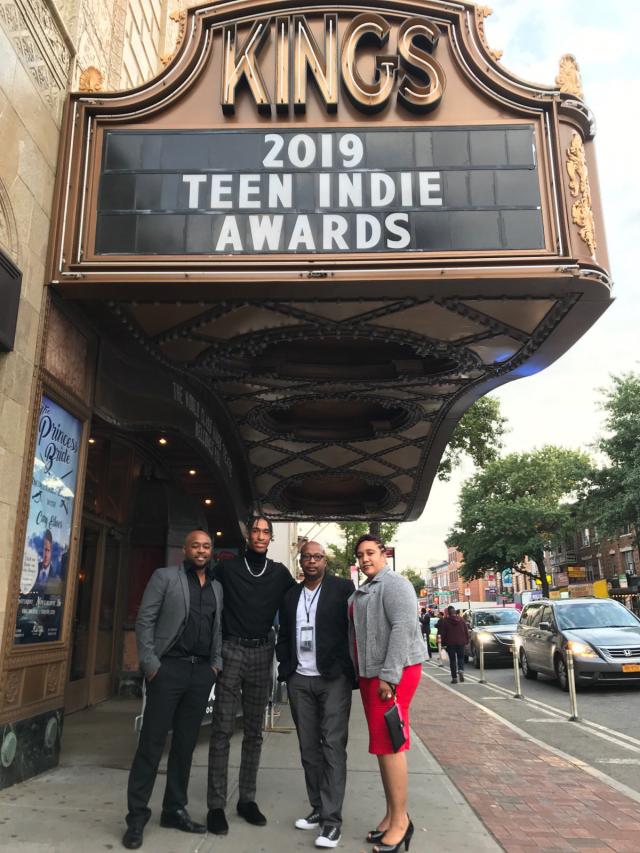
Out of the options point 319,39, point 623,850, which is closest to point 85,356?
point 319,39

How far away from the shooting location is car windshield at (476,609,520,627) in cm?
2134

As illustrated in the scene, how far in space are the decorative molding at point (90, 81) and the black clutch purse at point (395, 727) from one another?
6.23m

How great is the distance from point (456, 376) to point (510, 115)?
11.6 ft

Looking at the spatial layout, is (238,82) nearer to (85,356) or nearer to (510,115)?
(510,115)

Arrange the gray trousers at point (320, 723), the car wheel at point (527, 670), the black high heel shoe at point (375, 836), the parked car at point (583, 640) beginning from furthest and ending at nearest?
1. the car wheel at point (527, 670)
2. the parked car at point (583, 640)
3. the gray trousers at point (320, 723)
4. the black high heel shoe at point (375, 836)

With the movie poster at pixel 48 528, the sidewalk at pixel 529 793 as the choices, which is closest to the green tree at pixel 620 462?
the sidewalk at pixel 529 793

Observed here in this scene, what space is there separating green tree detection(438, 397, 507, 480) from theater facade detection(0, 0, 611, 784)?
16.3 m

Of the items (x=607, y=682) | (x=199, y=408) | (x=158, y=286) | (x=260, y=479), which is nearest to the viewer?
(x=158, y=286)

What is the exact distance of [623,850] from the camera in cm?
410

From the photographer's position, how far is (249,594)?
464cm

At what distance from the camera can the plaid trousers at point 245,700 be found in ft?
14.6

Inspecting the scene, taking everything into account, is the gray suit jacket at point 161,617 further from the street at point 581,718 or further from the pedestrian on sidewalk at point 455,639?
the pedestrian on sidewalk at point 455,639

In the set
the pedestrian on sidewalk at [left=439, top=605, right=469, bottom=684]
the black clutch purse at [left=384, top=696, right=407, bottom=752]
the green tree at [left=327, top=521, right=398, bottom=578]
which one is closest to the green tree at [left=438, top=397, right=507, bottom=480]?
the green tree at [left=327, top=521, right=398, bottom=578]

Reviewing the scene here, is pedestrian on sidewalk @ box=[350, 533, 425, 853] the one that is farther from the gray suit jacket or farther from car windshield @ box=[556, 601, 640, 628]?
car windshield @ box=[556, 601, 640, 628]
